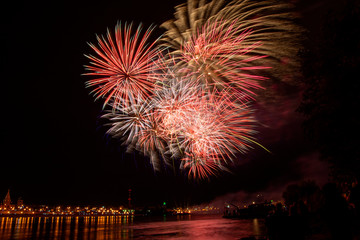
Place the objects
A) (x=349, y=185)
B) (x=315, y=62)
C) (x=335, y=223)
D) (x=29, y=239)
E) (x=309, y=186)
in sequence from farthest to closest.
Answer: (x=309, y=186), (x=29, y=239), (x=349, y=185), (x=315, y=62), (x=335, y=223)

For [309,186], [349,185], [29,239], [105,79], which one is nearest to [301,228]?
[349,185]

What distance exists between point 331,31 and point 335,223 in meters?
8.42

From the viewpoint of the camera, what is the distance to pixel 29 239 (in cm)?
1788

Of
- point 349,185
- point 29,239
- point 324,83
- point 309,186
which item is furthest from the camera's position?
point 309,186

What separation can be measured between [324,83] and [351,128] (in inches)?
86.4

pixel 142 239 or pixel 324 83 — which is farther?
pixel 142 239

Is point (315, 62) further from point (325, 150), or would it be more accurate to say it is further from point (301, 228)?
point (301, 228)

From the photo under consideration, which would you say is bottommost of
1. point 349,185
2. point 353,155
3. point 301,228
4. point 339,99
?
point 301,228

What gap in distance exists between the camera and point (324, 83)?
1073cm

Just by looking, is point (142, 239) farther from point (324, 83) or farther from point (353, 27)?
point (353, 27)

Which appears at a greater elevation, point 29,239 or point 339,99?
point 339,99

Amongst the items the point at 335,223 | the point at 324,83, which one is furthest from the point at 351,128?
the point at 335,223

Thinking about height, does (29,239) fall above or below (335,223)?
below

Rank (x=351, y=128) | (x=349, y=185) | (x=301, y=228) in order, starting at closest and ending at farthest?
(x=301, y=228) < (x=351, y=128) < (x=349, y=185)
